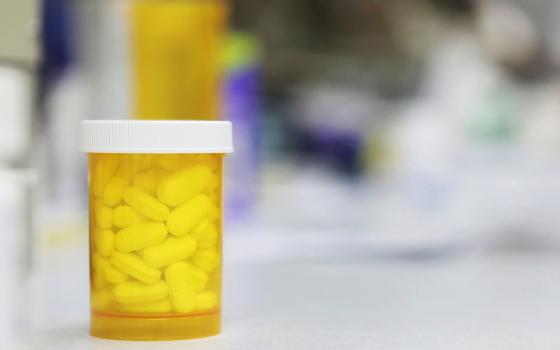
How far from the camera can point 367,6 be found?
64.0 inches

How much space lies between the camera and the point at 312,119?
1.59 metres

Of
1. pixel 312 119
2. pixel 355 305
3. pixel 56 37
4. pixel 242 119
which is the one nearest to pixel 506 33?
pixel 312 119

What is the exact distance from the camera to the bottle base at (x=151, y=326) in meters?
0.47

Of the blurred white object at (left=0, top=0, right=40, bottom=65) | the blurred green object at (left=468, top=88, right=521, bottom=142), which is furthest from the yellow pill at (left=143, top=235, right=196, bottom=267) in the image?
the blurred green object at (left=468, top=88, right=521, bottom=142)

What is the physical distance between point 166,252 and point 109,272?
33mm

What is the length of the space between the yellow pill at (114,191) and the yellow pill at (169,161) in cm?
2

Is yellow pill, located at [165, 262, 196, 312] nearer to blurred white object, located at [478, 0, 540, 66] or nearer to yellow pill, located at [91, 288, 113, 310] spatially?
yellow pill, located at [91, 288, 113, 310]

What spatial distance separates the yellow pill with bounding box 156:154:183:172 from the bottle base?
74 mm

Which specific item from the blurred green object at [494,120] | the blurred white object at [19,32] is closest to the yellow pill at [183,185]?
the blurred white object at [19,32]

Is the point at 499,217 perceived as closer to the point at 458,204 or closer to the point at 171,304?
the point at 458,204

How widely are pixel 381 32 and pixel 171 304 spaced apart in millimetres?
1231

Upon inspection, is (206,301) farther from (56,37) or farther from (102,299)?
(56,37)

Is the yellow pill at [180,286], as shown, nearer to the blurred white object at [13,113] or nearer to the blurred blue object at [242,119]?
the blurred white object at [13,113]

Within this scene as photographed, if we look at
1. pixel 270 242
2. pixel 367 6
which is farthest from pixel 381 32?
pixel 270 242
